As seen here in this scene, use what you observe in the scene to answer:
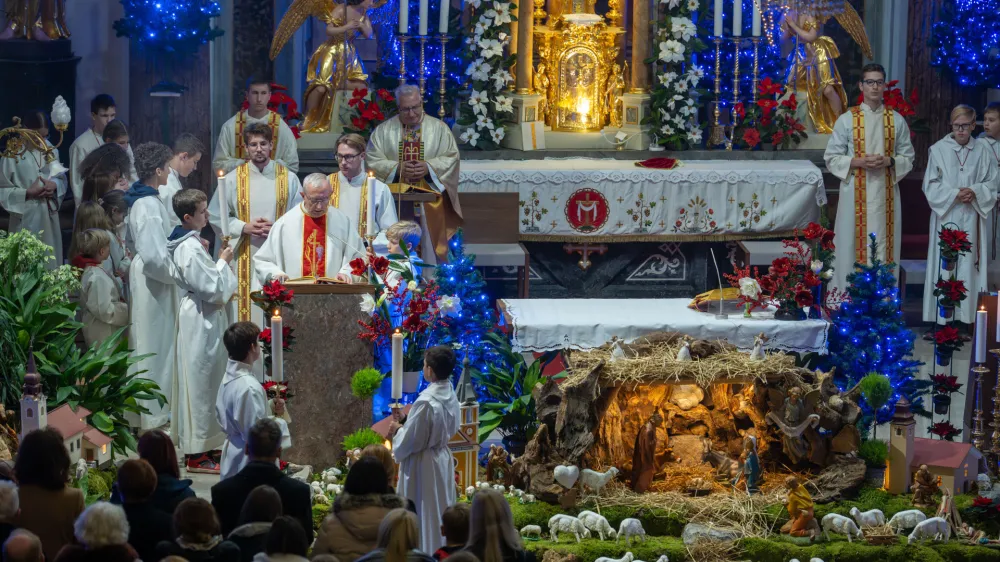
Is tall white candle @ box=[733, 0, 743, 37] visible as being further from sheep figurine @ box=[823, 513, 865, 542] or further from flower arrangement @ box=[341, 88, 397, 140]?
sheep figurine @ box=[823, 513, 865, 542]

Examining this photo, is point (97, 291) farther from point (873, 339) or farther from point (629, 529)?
point (873, 339)

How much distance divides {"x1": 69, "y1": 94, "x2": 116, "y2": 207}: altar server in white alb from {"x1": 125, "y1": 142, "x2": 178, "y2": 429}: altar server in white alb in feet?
9.54

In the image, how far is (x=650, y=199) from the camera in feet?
45.9

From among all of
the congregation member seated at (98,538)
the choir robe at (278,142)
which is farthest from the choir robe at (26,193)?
the congregation member seated at (98,538)

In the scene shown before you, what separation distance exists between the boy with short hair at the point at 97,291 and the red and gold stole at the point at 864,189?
6275 millimetres

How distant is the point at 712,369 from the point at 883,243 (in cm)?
532

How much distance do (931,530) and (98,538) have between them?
4.35m

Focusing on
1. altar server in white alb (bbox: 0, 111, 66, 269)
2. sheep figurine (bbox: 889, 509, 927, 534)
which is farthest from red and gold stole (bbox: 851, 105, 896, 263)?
altar server in white alb (bbox: 0, 111, 66, 269)

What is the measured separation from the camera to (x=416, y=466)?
820 centimetres

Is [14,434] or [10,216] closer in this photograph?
[14,434]

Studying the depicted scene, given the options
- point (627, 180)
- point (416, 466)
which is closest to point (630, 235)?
point (627, 180)

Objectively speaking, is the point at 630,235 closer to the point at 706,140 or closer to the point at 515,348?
the point at 706,140

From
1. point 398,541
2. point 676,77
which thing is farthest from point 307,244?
point 676,77

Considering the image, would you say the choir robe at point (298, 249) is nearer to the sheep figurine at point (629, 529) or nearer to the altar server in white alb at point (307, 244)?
the altar server in white alb at point (307, 244)
